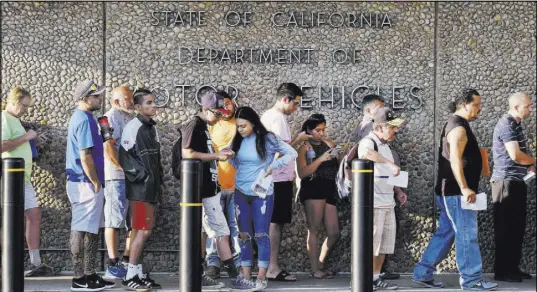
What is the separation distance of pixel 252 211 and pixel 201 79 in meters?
1.75

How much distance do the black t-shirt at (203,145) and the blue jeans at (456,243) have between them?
1980mm

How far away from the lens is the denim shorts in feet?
30.2

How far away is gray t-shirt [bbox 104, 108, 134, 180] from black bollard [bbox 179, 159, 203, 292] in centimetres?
192

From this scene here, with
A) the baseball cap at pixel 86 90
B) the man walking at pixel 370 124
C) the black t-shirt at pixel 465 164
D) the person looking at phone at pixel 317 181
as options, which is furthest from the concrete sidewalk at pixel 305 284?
the baseball cap at pixel 86 90

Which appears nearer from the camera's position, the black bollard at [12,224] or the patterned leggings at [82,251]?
the black bollard at [12,224]

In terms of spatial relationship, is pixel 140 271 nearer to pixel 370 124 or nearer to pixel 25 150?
pixel 25 150

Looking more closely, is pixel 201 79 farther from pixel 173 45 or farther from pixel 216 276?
pixel 216 276

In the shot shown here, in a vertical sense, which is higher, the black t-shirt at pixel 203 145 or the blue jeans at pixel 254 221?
the black t-shirt at pixel 203 145

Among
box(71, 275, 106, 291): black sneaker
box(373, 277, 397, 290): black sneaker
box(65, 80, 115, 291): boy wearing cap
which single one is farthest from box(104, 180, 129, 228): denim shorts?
box(373, 277, 397, 290): black sneaker

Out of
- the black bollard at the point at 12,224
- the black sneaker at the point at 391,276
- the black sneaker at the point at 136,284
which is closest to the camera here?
the black bollard at the point at 12,224

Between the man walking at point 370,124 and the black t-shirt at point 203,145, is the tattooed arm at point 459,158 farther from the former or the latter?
the black t-shirt at point 203,145

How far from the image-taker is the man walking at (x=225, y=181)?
30.5ft

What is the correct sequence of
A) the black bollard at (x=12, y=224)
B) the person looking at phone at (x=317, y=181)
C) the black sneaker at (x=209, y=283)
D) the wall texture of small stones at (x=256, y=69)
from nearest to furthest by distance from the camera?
the black bollard at (x=12, y=224), the black sneaker at (x=209, y=283), the person looking at phone at (x=317, y=181), the wall texture of small stones at (x=256, y=69)

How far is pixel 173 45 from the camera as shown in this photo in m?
9.95
